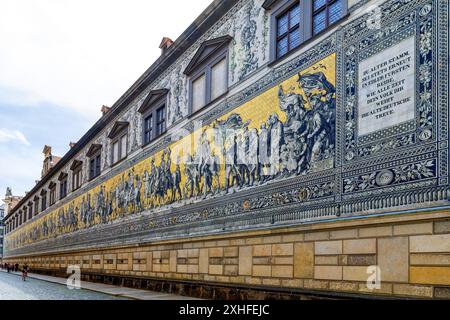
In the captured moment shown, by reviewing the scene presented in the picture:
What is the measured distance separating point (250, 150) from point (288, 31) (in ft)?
8.44

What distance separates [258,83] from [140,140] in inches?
327

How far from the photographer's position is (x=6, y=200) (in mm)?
83188

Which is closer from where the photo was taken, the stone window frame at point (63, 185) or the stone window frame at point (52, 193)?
the stone window frame at point (63, 185)

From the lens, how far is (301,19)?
1009cm

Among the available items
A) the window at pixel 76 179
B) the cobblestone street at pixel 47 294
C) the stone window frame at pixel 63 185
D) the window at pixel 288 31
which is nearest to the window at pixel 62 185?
the stone window frame at pixel 63 185

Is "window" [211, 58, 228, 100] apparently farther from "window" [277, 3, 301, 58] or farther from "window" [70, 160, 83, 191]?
"window" [70, 160, 83, 191]

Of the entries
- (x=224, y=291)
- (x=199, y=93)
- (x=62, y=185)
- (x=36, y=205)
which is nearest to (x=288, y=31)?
(x=199, y=93)

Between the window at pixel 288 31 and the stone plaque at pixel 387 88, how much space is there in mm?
2284

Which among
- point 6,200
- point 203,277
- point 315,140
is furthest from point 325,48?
point 6,200

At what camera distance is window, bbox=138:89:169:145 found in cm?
1686

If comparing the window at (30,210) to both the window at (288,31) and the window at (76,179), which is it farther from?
the window at (288,31)

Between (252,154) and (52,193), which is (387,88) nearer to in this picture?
(252,154)

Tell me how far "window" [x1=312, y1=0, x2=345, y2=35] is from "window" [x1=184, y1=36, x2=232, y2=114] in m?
3.33

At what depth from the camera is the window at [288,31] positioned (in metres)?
10.3
